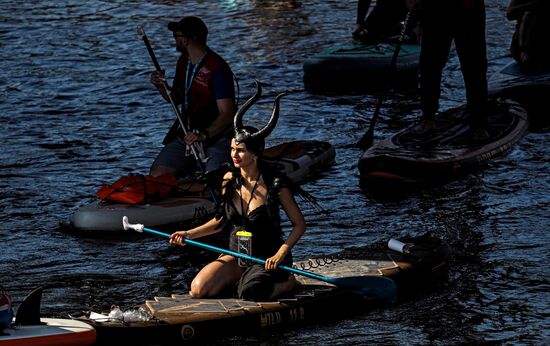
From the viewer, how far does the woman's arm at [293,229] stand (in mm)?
7883

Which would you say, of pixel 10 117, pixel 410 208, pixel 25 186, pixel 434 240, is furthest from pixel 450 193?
pixel 10 117

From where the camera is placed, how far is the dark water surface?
8.80 metres

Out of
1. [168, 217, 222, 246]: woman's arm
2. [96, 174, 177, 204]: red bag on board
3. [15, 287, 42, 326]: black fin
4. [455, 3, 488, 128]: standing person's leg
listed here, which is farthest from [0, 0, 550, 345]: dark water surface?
[15, 287, 42, 326]: black fin

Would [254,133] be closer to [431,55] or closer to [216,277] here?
[216,277]

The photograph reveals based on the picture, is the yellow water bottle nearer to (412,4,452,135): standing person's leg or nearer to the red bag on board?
the red bag on board

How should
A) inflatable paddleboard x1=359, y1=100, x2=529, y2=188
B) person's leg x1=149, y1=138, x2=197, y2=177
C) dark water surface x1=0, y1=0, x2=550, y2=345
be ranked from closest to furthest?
1. dark water surface x1=0, y1=0, x2=550, y2=345
2. person's leg x1=149, y1=138, x2=197, y2=177
3. inflatable paddleboard x1=359, y1=100, x2=529, y2=188

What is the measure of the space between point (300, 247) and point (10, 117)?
6898 mm

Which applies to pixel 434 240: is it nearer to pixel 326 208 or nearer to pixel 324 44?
pixel 326 208

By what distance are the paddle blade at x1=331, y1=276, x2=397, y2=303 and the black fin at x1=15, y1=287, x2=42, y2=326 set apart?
2.11m

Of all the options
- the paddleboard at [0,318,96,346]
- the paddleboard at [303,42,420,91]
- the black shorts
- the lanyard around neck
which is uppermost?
the lanyard around neck

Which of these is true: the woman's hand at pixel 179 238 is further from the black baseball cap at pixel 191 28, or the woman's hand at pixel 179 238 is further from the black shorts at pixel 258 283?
the black baseball cap at pixel 191 28

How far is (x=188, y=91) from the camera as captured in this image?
34.9 ft

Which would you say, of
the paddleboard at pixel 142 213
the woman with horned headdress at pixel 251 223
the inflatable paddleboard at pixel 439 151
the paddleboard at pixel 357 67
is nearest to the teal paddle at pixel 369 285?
the woman with horned headdress at pixel 251 223

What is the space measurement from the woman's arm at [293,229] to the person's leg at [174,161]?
10.1 feet
